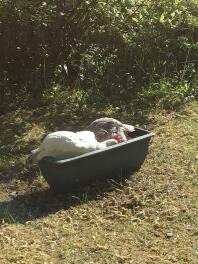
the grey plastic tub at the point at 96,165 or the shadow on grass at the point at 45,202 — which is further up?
the grey plastic tub at the point at 96,165

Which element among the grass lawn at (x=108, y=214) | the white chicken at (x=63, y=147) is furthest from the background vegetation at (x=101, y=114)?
the white chicken at (x=63, y=147)

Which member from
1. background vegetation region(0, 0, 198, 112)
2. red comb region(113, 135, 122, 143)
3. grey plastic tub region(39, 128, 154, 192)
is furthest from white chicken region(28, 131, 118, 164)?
background vegetation region(0, 0, 198, 112)

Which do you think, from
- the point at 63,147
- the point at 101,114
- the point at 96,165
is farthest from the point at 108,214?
the point at 101,114

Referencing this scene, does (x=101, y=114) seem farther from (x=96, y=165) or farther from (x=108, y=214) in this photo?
(x=108, y=214)

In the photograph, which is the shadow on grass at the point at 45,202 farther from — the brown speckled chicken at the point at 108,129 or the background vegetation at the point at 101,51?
the background vegetation at the point at 101,51

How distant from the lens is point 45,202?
455cm

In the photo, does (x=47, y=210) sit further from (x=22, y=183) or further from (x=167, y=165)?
(x=167, y=165)

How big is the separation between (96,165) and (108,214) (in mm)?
443

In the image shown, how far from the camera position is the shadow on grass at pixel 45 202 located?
436 centimetres

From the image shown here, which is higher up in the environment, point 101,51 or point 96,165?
point 101,51

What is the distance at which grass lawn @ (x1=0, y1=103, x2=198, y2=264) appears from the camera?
12.7 feet

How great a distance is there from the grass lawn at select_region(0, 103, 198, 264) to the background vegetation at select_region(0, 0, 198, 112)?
1269 millimetres

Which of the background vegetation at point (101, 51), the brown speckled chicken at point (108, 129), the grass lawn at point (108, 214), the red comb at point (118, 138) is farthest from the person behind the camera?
the background vegetation at point (101, 51)

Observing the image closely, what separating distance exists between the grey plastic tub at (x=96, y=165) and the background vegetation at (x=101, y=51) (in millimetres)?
2003
